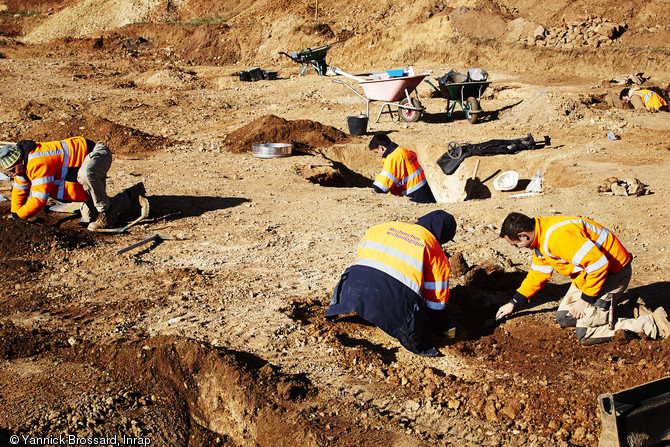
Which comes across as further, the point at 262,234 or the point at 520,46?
the point at 520,46

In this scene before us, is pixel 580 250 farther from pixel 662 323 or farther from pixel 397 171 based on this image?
pixel 397 171

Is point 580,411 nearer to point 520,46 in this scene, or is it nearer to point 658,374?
point 658,374

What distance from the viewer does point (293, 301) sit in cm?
516

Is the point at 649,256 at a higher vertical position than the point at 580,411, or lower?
lower

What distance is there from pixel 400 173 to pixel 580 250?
3815 mm

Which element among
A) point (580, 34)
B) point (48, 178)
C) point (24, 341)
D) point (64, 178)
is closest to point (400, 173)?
point (64, 178)

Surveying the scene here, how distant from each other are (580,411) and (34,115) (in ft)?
43.9

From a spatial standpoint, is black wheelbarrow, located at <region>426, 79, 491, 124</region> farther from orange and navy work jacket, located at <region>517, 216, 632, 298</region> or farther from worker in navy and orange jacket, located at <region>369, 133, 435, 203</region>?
orange and navy work jacket, located at <region>517, 216, 632, 298</region>

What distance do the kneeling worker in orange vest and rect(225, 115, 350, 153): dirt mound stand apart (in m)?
6.99

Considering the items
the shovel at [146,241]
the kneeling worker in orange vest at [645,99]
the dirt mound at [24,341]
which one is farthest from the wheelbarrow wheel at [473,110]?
the dirt mound at [24,341]

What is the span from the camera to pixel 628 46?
59.2 feet

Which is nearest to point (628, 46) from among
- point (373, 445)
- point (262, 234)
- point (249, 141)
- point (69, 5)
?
point (249, 141)

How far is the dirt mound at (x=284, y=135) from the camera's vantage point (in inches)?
447

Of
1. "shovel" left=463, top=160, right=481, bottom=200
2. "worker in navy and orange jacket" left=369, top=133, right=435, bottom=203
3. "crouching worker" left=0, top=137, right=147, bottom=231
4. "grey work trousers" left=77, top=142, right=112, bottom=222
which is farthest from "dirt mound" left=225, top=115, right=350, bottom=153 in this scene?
"grey work trousers" left=77, top=142, right=112, bottom=222
